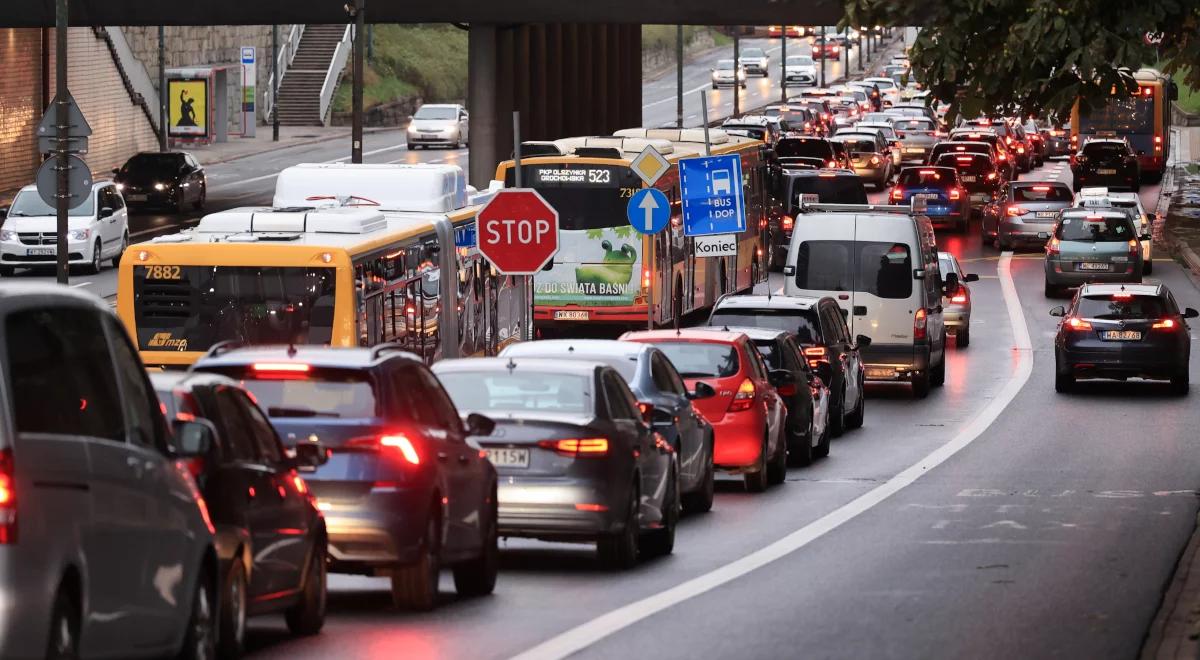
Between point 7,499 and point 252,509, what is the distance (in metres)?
3.57

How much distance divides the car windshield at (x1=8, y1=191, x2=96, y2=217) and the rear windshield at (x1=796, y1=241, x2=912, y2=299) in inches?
740

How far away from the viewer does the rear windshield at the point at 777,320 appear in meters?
28.1

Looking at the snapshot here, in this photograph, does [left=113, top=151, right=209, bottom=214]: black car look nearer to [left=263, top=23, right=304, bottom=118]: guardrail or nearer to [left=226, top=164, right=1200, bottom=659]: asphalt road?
[left=263, top=23, right=304, bottom=118]: guardrail

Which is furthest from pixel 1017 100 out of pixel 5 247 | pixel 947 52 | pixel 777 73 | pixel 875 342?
pixel 777 73

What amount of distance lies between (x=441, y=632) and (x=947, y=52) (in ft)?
19.1

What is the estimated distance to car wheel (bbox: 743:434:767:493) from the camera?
22.7 m

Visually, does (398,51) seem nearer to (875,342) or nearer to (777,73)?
(777,73)

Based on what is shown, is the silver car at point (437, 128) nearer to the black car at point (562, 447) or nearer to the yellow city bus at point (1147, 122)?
the yellow city bus at point (1147, 122)

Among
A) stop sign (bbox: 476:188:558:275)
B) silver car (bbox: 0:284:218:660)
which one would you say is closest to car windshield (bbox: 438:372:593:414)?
silver car (bbox: 0:284:218:660)

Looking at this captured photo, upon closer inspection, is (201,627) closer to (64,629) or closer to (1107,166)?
(64,629)

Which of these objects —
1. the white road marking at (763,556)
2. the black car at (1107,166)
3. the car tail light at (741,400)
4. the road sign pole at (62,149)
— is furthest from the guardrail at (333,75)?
the car tail light at (741,400)

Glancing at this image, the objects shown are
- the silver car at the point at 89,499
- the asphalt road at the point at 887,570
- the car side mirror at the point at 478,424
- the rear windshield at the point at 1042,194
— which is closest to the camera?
the silver car at the point at 89,499

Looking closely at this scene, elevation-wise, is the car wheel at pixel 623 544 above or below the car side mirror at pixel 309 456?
below

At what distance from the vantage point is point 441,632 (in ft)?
43.4
